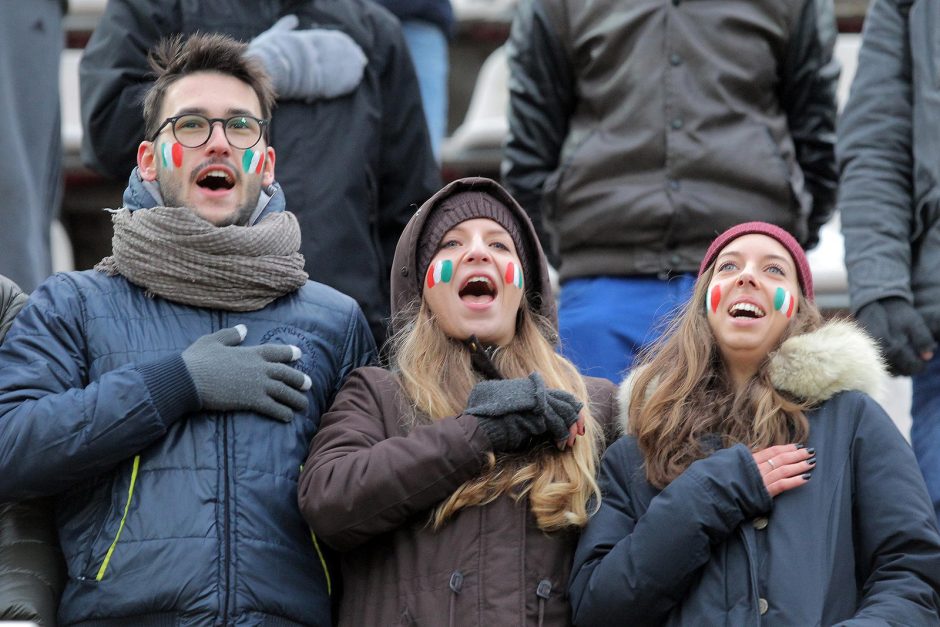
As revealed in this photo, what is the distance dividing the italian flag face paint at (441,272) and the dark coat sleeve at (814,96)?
183 cm

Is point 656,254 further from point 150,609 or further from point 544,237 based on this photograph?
point 150,609

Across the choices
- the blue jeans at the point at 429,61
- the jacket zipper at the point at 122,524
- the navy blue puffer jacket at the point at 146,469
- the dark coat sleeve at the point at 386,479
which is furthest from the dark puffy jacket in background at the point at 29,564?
the blue jeans at the point at 429,61

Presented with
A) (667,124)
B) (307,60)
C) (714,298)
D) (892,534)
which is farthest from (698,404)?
(307,60)

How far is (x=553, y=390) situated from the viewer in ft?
14.5

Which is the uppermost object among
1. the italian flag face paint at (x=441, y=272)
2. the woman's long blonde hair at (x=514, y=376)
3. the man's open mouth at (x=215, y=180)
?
the man's open mouth at (x=215, y=180)

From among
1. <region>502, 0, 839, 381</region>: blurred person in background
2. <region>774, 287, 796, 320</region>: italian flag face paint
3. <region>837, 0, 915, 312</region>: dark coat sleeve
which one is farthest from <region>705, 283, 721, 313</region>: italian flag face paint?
<region>502, 0, 839, 381</region>: blurred person in background

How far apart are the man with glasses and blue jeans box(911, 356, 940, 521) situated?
164 cm

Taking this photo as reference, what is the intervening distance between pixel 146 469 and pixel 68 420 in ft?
0.78

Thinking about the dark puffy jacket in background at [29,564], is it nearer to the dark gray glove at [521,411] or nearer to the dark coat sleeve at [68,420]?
the dark coat sleeve at [68,420]

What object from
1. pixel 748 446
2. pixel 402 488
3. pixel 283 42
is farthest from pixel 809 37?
pixel 402 488

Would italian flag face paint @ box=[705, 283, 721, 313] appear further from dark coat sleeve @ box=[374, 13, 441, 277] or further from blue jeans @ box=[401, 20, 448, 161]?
blue jeans @ box=[401, 20, 448, 161]

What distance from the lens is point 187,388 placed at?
438 centimetres

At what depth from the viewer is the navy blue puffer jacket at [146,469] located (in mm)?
4281

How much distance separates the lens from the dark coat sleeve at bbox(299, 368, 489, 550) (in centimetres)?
430
